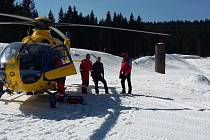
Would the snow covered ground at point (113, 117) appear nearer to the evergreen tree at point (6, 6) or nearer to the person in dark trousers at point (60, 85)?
the person in dark trousers at point (60, 85)

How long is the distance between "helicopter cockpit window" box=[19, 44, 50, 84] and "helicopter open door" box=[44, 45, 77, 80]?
9.8 inches

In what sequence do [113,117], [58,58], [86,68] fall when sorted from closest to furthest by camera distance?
1. [113,117]
2. [58,58]
3. [86,68]

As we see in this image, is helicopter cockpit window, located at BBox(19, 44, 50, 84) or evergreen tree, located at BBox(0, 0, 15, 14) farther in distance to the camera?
evergreen tree, located at BBox(0, 0, 15, 14)

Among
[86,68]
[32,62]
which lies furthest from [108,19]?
[32,62]

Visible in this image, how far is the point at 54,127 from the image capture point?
9.44 m

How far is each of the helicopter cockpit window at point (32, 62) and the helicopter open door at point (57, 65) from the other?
249 millimetres

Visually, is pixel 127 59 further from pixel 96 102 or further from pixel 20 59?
pixel 20 59

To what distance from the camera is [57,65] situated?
509 inches

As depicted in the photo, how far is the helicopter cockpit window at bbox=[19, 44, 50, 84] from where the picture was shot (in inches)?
472

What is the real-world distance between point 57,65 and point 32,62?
0.89m

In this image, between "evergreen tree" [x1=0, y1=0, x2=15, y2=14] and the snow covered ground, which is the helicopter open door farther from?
"evergreen tree" [x1=0, y1=0, x2=15, y2=14]

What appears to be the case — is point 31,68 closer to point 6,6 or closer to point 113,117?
point 113,117

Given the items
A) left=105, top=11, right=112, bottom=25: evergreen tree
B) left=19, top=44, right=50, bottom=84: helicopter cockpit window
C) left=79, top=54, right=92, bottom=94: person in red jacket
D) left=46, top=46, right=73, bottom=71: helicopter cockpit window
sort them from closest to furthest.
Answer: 1. left=19, top=44, right=50, bottom=84: helicopter cockpit window
2. left=46, top=46, right=73, bottom=71: helicopter cockpit window
3. left=79, top=54, right=92, bottom=94: person in red jacket
4. left=105, top=11, right=112, bottom=25: evergreen tree

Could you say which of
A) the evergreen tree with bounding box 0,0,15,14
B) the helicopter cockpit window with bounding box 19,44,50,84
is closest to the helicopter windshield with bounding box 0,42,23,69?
the helicopter cockpit window with bounding box 19,44,50,84
